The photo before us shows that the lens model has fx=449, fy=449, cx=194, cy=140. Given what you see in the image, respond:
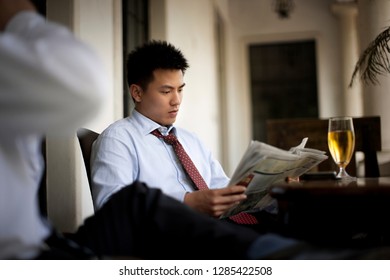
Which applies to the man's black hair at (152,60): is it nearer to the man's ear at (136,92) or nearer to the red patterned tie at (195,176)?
the man's ear at (136,92)

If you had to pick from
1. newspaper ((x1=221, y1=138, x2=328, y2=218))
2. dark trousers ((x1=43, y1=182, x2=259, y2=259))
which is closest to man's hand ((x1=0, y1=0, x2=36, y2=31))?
dark trousers ((x1=43, y1=182, x2=259, y2=259))

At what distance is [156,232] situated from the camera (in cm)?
86

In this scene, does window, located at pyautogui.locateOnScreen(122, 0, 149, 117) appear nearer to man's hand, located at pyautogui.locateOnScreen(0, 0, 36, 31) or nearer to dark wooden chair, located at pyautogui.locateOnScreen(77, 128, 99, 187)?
dark wooden chair, located at pyautogui.locateOnScreen(77, 128, 99, 187)

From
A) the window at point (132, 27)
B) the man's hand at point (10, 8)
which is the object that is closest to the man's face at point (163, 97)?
the man's hand at point (10, 8)

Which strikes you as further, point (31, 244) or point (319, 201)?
point (319, 201)

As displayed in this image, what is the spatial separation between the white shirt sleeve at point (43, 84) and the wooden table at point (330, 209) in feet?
1.64

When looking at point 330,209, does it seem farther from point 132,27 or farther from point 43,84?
point 132,27

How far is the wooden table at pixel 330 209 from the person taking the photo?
96 cm

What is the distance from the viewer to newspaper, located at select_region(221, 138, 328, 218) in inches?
40.5

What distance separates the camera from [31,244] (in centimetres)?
75

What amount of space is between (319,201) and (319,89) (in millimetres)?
6629

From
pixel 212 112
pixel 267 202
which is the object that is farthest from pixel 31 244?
pixel 212 112

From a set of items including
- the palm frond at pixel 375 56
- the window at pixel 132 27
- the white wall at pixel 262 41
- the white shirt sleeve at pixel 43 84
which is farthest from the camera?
the white wall at pixel 262 41
